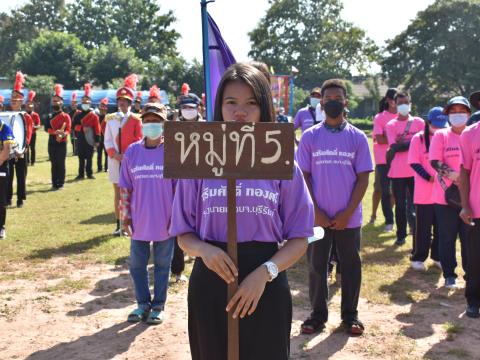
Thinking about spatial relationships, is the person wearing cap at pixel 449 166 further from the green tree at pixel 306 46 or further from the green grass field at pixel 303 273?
the green tree at pixel 306 46

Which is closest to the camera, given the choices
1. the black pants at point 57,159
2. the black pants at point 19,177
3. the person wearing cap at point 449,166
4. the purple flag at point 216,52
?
the purple flag at point 216,52

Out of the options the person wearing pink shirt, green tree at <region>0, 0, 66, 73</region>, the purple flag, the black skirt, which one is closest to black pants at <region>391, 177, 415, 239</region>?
the person wearing pink shirt

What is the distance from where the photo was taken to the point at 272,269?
2.53 metres

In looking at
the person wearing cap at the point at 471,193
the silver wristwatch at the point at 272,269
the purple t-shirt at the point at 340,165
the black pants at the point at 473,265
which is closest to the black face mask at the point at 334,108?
the purple t-shirt at the point at 340,165

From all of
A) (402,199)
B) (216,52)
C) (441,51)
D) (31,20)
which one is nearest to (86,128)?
(402,199)

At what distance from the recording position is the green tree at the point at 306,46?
72875mm

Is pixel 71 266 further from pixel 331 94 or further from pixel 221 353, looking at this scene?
pixel 221 353

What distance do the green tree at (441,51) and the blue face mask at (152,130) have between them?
Answer: 4422 cm

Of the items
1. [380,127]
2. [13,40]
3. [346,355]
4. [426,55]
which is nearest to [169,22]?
[13,40]

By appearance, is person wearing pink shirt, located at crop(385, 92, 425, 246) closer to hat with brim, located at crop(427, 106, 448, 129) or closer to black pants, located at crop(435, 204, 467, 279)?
hat with brim, located at crop(427, 106, 448, 129)

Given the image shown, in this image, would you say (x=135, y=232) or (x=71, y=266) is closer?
(x=135, y=232)

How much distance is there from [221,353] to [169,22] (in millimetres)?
80566

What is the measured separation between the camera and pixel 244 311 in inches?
96.1

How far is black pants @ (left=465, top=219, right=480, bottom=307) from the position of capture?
17.4 ft
